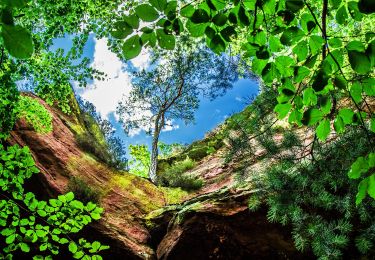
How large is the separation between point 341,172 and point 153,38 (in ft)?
14.8

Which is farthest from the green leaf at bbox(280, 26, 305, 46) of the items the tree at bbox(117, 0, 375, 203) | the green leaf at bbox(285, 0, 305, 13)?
the green leaf at bbox(285, 0, 305, 13)

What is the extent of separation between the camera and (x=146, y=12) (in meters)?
1.45

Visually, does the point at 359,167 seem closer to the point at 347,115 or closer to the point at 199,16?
the point at 347,115

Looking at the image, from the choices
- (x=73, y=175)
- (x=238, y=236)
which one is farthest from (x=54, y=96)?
(x=238, y=236)

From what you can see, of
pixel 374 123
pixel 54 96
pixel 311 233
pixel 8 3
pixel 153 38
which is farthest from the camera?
pixel 54 96

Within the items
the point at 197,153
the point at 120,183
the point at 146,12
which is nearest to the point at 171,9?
the point at 146,12

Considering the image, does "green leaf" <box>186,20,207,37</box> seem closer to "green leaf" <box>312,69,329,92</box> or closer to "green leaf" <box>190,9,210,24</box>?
"green leaf" <box>190,9,210,24</box>

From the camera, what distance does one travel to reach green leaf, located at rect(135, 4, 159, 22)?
143 centimetres

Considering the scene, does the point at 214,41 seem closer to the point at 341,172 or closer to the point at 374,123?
the point at 374,123

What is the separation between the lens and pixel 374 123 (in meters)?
1.92

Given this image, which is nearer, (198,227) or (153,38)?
→ (153,38)

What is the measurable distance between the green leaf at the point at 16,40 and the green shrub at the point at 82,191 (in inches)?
331

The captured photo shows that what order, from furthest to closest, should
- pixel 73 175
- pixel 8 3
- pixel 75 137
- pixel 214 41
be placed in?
pixel 75 137 → pixel 73 175 → pixel 214 41 → pixel 8 3

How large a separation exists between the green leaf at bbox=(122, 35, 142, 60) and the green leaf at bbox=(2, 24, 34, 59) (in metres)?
0.52
